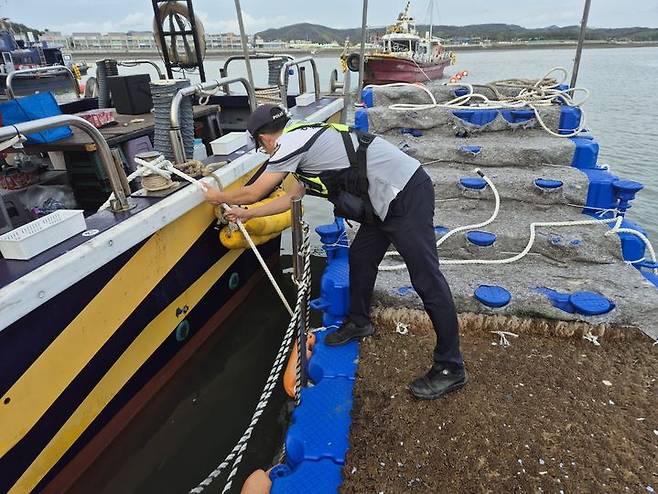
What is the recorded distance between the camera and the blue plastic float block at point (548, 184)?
412 cm

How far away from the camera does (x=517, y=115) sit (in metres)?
5.43

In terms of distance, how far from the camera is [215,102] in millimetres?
6309

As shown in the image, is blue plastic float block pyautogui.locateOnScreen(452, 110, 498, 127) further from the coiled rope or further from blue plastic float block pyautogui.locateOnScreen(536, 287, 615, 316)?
blue plastic float block pyautogui.locateOnScreen(536, 287, 615, 316)

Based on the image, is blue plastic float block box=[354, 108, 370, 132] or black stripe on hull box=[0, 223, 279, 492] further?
blue plastic float block box=[354, 108, 370, 132]

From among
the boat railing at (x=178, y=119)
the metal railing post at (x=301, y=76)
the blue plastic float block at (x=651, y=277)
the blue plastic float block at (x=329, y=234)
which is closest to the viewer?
the boat railing at (x=178, y=119)

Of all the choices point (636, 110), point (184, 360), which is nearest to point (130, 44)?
point (636, 110)

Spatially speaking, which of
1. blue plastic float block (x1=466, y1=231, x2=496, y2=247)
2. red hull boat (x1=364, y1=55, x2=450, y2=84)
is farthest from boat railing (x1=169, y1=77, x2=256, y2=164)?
red hull boat (x1=364, y1=55, x2=450, y2=84)

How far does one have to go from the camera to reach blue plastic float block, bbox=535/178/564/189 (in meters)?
4.12

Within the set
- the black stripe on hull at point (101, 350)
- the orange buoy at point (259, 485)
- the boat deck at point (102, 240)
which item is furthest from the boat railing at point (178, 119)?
the orange buoy at point (259, 485)

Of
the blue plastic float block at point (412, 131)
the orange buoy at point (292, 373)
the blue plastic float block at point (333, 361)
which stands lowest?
the orange buoy at point (292, 373)

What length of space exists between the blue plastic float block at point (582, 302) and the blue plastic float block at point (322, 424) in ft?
4.97

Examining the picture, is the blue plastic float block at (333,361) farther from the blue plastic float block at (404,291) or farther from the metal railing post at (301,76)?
the metal railing post at (301,76)

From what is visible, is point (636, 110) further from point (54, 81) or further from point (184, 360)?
point (54, 81)

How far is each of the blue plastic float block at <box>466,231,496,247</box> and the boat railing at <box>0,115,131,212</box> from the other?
2593 millimetres
